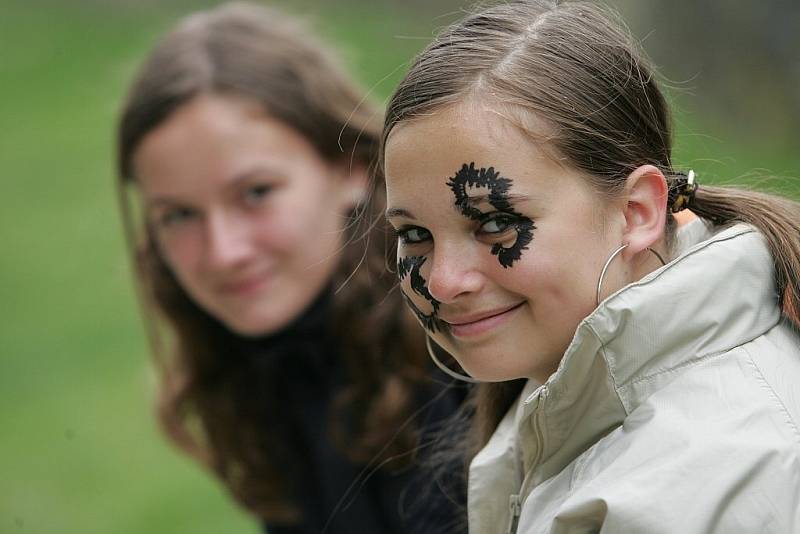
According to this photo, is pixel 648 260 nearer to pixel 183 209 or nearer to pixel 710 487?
pixel 710 487

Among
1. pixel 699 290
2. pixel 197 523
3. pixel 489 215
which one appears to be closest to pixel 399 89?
pixel 489 215

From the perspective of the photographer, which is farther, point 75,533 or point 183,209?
point 75,533

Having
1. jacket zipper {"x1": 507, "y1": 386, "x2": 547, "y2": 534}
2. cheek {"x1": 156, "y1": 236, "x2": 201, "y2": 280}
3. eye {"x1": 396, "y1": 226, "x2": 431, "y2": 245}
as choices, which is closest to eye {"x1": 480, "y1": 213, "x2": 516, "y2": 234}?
eye {"x1": 396, "y1": 226, "x2": 431, "y2": 245}

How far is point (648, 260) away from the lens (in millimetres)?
2088

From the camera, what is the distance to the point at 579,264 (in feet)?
6.43

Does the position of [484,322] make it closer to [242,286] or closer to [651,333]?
[651,333]

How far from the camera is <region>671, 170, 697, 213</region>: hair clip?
211 cm

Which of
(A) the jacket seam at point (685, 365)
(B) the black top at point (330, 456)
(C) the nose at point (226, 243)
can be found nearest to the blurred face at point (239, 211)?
(C) the nose at point (226, 243)

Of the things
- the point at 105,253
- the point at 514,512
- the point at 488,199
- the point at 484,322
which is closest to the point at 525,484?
the point at 514,512

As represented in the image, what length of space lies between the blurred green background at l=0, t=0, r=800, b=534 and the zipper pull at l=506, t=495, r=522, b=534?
6.27 feet

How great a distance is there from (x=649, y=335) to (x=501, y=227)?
0.31 meters

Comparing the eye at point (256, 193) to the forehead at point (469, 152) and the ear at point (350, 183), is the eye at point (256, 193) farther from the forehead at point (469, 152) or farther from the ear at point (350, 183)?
the forehead at point (469, 152)

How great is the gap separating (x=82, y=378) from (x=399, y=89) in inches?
198

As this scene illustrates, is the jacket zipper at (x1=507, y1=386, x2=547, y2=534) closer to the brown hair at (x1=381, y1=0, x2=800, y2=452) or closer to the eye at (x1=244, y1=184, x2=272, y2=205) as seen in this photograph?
the brown hair at (x1=381, y1=0, x2=800, y2=452)
